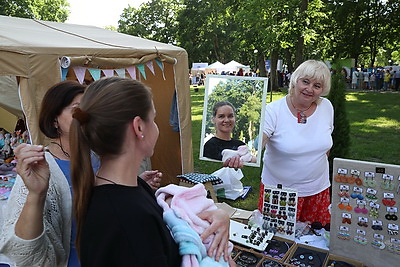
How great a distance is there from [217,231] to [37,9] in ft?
101

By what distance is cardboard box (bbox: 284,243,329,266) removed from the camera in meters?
1.86

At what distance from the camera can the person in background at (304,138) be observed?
2.28m

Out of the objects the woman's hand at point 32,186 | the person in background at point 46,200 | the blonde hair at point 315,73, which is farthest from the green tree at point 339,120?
the woman's hand at point 32,186

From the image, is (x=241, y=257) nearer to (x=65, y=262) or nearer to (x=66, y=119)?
(x=65, y=262)

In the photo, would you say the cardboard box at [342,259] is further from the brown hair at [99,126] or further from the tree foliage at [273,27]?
the tree foliage at [273,27]

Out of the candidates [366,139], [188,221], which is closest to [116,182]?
[188,221]

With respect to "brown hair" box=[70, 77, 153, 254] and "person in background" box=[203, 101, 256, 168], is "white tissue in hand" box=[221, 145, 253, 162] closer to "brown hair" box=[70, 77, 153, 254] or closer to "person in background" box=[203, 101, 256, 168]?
"person in background" box=[203, 101, 256, 168]

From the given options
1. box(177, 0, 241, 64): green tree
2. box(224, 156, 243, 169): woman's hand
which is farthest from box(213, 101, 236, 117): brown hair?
box(177, 0, 241, 64): green tree

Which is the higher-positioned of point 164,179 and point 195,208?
point 195,208

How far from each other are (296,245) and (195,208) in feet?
3.26

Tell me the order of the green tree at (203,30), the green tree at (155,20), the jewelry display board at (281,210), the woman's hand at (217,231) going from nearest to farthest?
the woman's hand at (217,231), the jewelry display board at (281,210), the green tree at (203,30), the green tree at (155,20)

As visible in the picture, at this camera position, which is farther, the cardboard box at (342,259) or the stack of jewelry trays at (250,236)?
the stack of jewelry trays at (250,236)

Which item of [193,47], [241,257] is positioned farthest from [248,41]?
[193,47]

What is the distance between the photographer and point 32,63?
3047 mm
